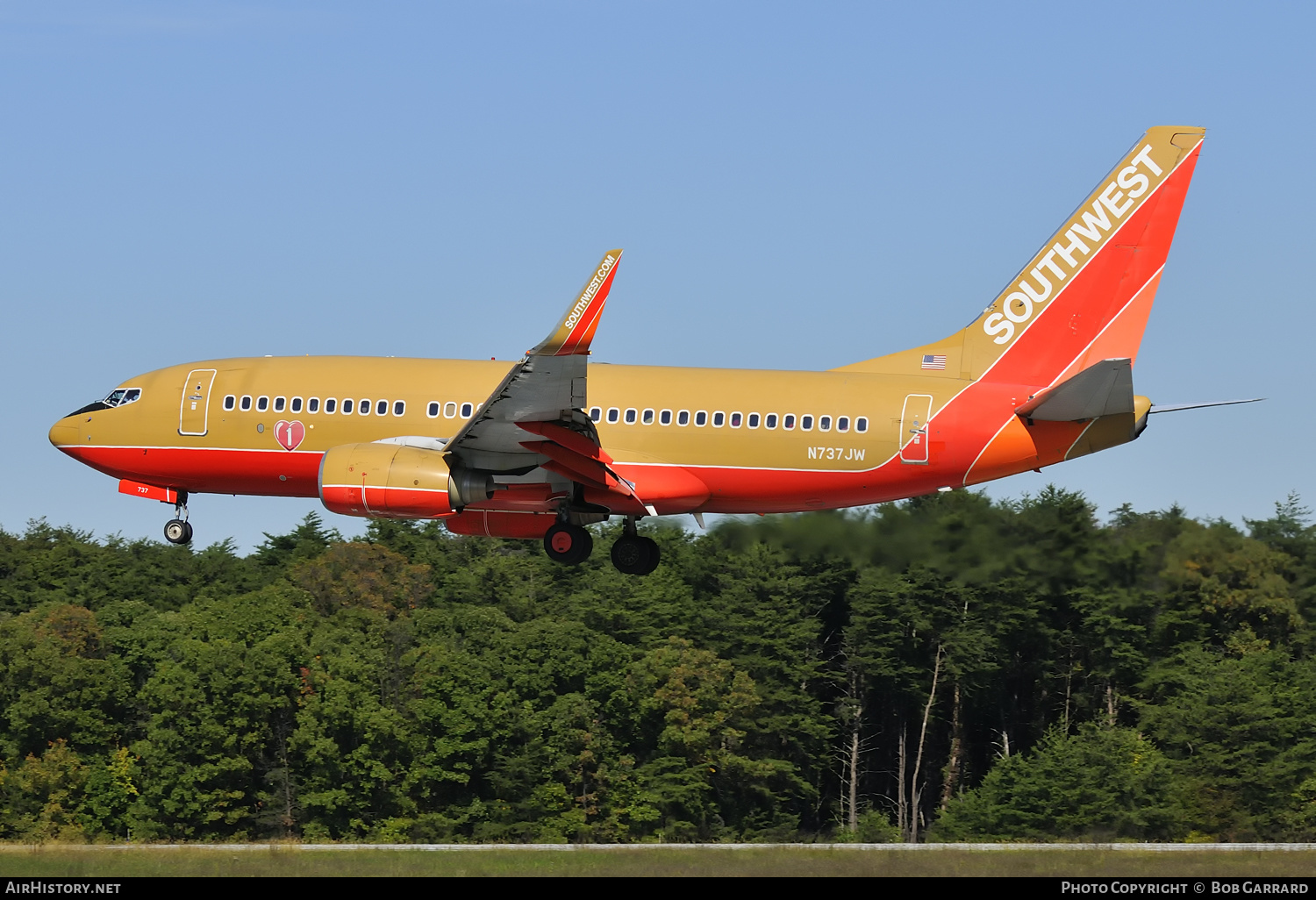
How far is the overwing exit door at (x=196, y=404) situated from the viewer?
4306 centimetres

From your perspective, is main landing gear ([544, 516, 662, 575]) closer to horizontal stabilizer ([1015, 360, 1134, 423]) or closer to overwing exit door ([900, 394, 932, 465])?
overwing exit door ([900, 394, 932, 465])

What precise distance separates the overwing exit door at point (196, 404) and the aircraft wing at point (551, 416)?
6.60m

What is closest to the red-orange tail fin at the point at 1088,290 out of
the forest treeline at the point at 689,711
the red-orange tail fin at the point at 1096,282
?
the red-orange tail fin at the point at 1096,282

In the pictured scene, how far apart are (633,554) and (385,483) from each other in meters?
6.51

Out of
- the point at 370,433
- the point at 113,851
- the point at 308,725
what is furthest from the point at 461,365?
the point at 308,725

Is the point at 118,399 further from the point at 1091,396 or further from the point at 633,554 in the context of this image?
the point at 1091,396

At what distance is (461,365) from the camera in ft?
139

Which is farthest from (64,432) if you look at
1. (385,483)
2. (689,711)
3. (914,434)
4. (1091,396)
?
(689,711)

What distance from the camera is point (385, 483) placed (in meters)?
39.3

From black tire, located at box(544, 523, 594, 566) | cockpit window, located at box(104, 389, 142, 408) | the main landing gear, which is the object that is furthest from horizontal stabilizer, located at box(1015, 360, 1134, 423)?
cockpit window, located at box(104, 389, 142, 408)

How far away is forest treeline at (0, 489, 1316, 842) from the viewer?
69812 millimetres

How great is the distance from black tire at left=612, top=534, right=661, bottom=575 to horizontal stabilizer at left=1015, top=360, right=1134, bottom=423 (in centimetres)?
976

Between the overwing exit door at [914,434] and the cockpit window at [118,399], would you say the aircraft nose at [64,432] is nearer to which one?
the cockpit window at [118,399]

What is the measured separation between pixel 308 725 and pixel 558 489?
3735cm
